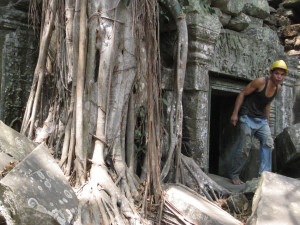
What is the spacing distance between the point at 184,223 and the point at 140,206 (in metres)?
0.35

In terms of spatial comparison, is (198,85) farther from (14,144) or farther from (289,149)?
(14,144)

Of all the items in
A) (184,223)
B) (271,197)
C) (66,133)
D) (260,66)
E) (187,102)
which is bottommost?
(184,223)

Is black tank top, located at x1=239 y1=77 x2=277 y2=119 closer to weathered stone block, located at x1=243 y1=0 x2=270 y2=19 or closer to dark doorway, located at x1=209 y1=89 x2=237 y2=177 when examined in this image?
dark doorway, located at x1=209 y1=89 x2=237 y2=177

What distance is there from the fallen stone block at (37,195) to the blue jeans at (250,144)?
2.54m

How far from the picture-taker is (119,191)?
2.76 m

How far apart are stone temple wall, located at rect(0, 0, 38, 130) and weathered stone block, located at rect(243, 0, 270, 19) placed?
9.93 ft

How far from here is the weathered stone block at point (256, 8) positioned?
211 inches

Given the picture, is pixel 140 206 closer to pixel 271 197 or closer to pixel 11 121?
pixel 271 197

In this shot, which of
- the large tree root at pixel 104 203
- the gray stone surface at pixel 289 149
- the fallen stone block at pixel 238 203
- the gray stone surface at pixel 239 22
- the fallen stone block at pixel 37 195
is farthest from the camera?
the gray stone surface at pixel 239 22

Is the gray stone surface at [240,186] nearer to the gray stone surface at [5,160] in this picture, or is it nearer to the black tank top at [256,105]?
the black tank top at [256,105]

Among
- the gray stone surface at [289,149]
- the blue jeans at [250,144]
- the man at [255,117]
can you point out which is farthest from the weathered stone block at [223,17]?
the gray stone surface at [289,149]

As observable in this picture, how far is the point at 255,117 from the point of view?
4.51m

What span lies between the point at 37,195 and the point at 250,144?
290 centimetres

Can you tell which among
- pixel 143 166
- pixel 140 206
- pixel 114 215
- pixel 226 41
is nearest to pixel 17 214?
pixel 114 215
